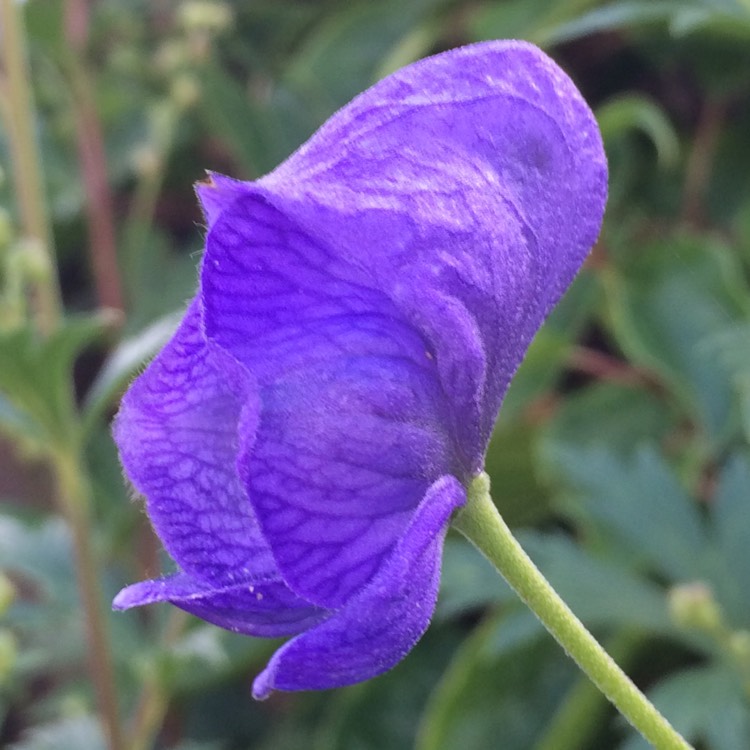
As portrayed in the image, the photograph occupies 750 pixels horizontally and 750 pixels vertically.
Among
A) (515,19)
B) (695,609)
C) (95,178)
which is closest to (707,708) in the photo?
(695,609)

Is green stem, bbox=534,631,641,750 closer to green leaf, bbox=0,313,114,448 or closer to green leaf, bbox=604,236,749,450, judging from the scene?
green leaf, bbox=604,236,749,450

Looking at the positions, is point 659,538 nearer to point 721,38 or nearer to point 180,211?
point 721,38

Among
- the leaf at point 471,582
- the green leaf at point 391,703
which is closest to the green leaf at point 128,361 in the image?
the leaf at point 471,582

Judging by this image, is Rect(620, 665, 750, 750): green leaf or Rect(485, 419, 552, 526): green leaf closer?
Rect(620, 665, 750, 750): green leaf

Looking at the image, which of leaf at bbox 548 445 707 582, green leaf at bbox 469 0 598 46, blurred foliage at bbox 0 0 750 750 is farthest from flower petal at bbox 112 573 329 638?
green leaf at bbox 469 0 598 46

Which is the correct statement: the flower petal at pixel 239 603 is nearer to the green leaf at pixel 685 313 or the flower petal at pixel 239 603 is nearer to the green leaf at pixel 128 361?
the green leaf at pixel 128 361
